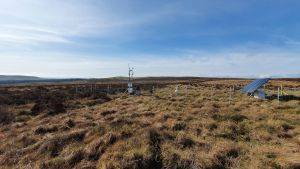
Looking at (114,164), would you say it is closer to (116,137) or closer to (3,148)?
(116,137)

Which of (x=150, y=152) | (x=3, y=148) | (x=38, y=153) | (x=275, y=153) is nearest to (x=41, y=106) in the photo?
(x=3, y=148)

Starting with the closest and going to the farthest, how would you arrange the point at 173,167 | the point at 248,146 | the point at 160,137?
the point at 173,167 → the point at 248,146 → the point at 160,137

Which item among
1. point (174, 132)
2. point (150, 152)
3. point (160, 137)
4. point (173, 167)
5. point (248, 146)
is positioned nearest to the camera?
point (173, 167)

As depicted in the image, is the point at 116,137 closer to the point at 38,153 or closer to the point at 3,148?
the point at 38,153

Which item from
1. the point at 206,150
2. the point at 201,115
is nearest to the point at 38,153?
the point at 206,150

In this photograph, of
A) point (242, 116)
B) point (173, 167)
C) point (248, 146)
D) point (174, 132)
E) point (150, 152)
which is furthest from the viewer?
point (242, 116)

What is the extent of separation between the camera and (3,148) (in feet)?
45.4

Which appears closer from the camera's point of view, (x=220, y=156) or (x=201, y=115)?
(x=220, y=156)

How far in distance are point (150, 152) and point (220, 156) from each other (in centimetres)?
237

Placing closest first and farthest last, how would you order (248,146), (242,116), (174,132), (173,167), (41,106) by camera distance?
(173,167) → (248,146) → (174,132) → (242,116) → (41,106)

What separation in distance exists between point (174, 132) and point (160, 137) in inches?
50.4

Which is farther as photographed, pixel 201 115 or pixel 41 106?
pixel 41 106

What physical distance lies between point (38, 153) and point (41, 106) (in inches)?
748

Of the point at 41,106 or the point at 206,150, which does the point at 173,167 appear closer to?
the point at 206,150
